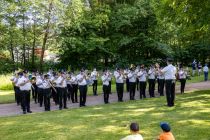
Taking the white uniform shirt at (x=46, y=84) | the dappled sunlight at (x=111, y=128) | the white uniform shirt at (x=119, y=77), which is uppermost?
the white uniform shirt at (x=119, y=77)

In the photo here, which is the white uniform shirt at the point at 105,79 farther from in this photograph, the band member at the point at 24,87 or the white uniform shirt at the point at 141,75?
the band member at the point at 24,87

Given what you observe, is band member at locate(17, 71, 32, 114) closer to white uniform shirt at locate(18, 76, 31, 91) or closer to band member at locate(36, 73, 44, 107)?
white uniform shirt at locate(18, 76, 31, 91)

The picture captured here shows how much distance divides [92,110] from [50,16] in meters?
26.7

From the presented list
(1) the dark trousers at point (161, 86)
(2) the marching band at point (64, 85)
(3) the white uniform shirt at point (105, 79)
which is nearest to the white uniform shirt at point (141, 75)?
(2) the marching band at point (64, 85)

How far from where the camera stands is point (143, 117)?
1645cm

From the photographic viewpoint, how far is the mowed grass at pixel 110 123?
13.5 m

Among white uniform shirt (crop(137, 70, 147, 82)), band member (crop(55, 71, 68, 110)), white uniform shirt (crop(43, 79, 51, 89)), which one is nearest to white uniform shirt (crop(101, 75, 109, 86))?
white uniform shirt (crop(137, 70, 147, 82))

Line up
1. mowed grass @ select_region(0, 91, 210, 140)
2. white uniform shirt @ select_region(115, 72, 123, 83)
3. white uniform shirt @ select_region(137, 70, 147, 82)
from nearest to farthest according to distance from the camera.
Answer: mowed grass @ select_region(0, 91, 210, 140) → white uniform shirt @ select_region(115, 72, 123, 83) → white uniform shirt @ select_region(137, 70, 147, 82)

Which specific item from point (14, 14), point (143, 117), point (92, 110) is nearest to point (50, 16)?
point (14, 14)

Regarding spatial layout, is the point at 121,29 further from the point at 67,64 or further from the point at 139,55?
the point at 67,64

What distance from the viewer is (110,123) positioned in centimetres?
1542

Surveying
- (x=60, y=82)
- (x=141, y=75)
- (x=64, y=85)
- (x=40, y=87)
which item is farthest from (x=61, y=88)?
(x=141, y=75)

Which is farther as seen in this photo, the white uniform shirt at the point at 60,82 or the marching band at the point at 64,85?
the white uniform shirt at the point at 60,82

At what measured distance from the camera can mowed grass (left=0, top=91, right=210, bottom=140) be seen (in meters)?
13.5
